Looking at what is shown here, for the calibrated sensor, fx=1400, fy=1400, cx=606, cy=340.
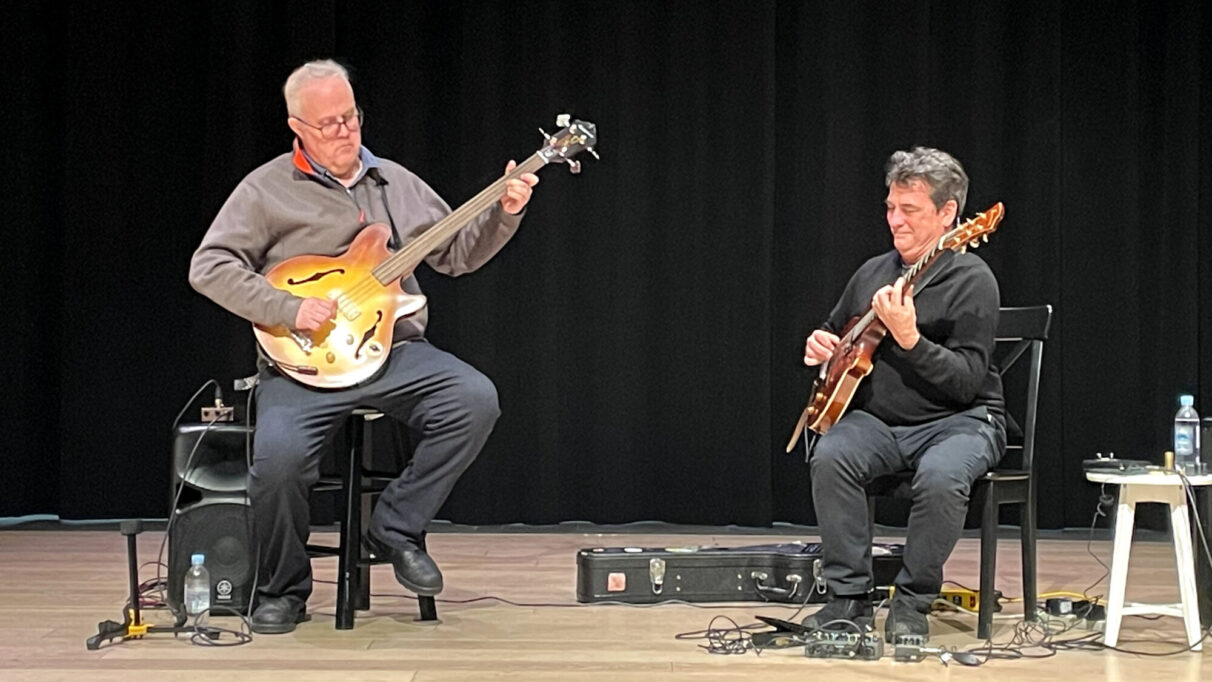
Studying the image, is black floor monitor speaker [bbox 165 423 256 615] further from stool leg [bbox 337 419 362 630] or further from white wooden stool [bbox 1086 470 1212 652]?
white wooden stool [bbox 1086 470 1212 652]

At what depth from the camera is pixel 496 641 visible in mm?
3270

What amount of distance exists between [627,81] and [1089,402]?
85.8 inches

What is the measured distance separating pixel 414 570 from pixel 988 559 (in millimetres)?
1357

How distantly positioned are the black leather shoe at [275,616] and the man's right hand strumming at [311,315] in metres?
0.68

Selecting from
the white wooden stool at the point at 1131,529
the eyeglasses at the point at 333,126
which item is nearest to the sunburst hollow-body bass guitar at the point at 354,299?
the eyeglasses at the point at 333,126

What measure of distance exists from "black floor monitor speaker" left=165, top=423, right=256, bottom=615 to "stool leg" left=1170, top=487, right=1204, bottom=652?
2.19 meters

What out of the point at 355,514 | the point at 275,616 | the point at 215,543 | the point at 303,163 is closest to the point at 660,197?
the point at 303,163

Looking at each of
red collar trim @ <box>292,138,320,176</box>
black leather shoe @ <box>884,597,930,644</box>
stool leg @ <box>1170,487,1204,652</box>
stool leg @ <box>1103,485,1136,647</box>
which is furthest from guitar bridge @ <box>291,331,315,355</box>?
stool leg @ <box>1170,487,1204,652</box>

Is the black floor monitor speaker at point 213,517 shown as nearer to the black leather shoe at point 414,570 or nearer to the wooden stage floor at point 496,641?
the wooden stage floor at point 496,641

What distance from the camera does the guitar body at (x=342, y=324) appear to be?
11.0ft

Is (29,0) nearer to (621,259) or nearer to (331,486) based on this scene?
(621,259)

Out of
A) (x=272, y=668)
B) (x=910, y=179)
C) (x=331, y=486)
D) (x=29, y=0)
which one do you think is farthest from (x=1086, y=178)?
(x=29, y=0)

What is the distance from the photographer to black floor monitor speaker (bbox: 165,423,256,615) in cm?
350

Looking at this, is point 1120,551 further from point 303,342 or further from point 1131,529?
point 303,342
